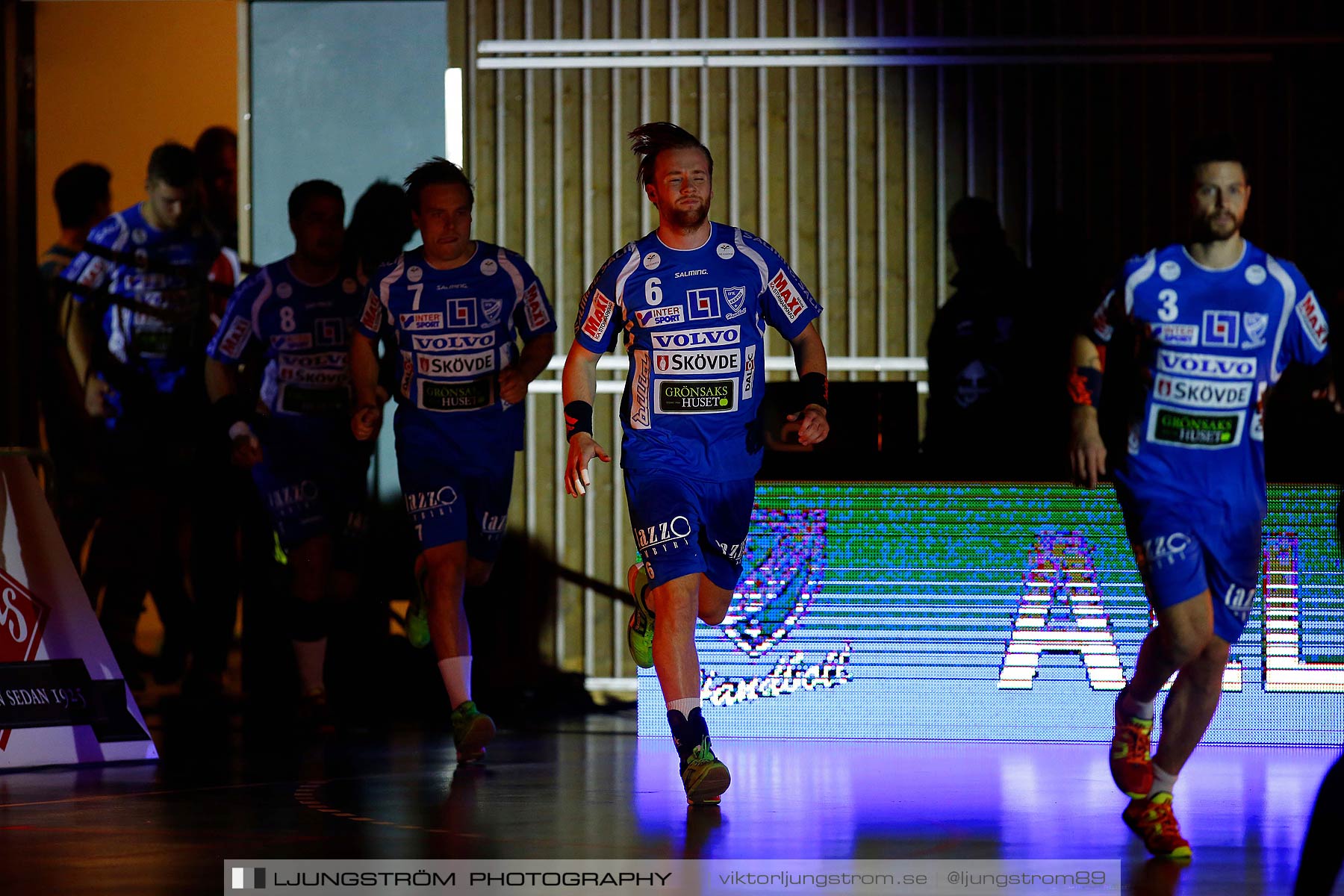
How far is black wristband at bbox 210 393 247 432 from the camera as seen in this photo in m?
7.17

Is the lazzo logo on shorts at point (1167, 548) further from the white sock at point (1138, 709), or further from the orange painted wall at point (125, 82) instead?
the orange painted wall at point (125, 82)

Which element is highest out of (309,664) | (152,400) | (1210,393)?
(152,400)

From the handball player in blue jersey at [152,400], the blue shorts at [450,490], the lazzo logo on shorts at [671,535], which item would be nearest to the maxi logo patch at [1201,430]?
the lazzo logo on shorts at [671,535]

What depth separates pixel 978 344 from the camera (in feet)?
25.9

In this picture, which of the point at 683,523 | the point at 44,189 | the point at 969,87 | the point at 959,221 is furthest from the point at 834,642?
the point at 44,189

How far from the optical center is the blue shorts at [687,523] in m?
5.04

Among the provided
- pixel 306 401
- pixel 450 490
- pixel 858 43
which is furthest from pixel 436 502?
pixel 858 43

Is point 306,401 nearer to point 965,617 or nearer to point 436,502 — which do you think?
point 436,502

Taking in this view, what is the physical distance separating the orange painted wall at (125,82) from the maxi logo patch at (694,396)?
4195 mm

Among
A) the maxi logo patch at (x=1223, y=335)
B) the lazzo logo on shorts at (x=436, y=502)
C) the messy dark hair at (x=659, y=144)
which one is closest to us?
the maxi logo patch at (x=1223, y=335)

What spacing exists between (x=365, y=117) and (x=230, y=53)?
33.1 inches

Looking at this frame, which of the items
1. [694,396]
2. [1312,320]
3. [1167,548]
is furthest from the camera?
[694,396]

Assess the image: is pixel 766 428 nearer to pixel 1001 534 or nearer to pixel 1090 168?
pixel 1001 534

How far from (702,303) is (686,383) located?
0.84 feet
